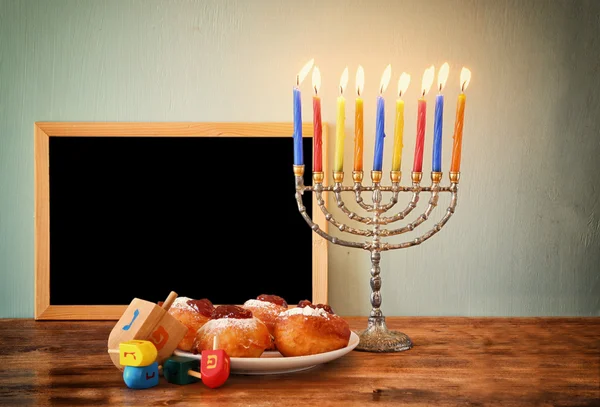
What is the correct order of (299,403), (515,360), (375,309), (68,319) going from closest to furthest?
(299,403)
(515,360)
(375,309)
(68,319)

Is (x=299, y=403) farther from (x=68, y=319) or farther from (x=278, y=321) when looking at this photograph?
(x=68, y=319)

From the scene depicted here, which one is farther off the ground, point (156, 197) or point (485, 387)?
point (156, 197)

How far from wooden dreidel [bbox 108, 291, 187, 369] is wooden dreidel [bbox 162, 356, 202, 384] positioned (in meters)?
0.03

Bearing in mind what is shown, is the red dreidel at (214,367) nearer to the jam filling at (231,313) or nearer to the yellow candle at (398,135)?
the jam filling at (231,313)

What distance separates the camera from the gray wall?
64.2 inches

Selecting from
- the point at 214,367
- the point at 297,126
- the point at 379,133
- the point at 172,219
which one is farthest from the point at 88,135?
the point at 214,367

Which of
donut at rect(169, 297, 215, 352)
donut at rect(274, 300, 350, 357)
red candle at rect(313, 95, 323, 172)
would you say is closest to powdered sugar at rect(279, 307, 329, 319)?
donut at rect(274, 300, 350, 357)

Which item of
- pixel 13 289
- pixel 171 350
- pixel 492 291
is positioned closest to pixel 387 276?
pixel 492 291

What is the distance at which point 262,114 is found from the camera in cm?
164

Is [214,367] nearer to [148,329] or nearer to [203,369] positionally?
[203,369]

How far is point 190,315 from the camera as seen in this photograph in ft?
3.75

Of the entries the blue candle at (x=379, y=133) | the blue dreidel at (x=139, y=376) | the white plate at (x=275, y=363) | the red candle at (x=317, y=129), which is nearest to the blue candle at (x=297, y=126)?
the red candle at (x=317, y=129)

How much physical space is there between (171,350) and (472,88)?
3.11 feet

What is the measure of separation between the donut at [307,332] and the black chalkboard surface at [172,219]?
0.52 m
